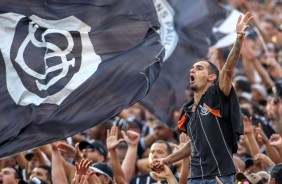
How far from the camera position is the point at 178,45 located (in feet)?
46.1

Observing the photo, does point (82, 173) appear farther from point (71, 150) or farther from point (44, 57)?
point (71, 150)

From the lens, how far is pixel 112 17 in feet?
33.3

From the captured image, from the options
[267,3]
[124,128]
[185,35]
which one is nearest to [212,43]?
[185,35]

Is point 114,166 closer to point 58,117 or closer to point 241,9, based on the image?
point 58,117

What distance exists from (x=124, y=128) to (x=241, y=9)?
519 centimetres

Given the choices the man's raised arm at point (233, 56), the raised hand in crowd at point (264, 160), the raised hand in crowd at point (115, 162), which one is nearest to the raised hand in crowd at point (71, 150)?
the raised hand in crowd at point (115, 162)

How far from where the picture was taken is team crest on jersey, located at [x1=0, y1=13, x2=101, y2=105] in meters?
9.53

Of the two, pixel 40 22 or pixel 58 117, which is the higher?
pixel 40 22

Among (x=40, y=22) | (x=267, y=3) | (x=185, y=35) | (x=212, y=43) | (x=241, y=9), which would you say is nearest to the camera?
(x=40, y=22)

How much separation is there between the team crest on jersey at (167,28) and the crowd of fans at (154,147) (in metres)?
0.91

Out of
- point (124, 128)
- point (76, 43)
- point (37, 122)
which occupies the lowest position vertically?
point (124, 128)

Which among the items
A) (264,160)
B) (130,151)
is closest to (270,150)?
(264,160)

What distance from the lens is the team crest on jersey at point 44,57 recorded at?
953cm

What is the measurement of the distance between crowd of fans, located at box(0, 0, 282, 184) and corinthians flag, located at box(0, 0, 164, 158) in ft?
2.03
